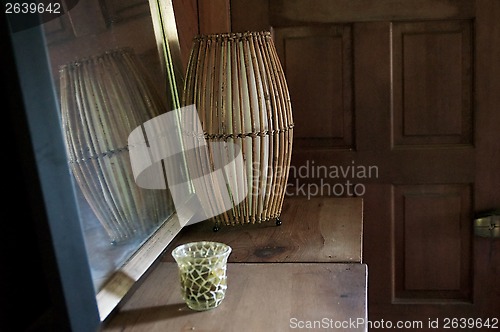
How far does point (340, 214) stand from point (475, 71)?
490 millimetres

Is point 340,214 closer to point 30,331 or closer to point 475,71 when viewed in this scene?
point 475,71

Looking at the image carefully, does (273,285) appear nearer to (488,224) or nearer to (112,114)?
(112,114)

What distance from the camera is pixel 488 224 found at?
147cm

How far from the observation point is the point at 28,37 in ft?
1.94

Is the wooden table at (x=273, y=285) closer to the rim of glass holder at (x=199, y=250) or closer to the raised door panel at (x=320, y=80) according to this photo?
the rim of glass holder at (x=199, y=250)

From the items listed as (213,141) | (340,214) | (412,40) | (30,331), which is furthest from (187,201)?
(412,40)

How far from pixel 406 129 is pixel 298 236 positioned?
0.51 m

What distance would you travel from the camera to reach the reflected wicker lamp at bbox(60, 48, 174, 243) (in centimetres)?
78

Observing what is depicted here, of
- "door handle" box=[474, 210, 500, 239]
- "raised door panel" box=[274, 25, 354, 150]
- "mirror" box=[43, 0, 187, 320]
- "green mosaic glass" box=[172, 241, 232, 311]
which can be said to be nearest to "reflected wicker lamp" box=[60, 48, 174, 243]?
"mirror" box=[43, 0, 187, 320]

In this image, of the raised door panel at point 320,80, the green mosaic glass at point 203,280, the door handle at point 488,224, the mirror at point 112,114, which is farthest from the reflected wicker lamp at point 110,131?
the door handle at point 488,224

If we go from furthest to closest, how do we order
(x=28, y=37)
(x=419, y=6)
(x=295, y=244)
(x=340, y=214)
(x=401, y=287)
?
(x=401, y=287) < (x=419, y=6) < (x=340, y=214) < (x=295, y=244) < (x=28, y=37)

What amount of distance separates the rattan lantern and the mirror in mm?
76

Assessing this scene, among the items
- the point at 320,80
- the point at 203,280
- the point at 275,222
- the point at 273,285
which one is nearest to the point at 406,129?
the point at 320,80

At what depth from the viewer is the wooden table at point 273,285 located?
2.53 ft
